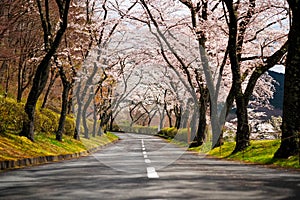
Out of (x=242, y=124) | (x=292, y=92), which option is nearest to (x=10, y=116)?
(x=242, y=124)

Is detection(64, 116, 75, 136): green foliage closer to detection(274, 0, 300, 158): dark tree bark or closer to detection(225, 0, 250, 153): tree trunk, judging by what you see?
detection(225, 0, 250, 153): tree trunk

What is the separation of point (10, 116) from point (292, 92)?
11.1 metres

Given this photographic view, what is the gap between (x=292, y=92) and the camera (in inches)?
571

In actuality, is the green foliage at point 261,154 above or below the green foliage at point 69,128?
below

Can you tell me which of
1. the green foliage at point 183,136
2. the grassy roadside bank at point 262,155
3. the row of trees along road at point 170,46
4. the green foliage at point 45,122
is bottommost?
the grassy roadside bank at point 262,155

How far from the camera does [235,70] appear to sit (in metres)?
20.1

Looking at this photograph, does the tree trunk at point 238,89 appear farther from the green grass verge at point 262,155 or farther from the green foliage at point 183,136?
the green foliage at point 183,136

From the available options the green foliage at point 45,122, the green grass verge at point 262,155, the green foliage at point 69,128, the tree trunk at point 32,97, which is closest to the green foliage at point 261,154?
the green grass verge at point 262,155

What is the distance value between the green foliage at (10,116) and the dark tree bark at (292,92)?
419 inches

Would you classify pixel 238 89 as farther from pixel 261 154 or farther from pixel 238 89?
pixel 261 154

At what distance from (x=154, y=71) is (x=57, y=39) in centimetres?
3814

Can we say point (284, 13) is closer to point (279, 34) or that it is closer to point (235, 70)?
point (279, 34)

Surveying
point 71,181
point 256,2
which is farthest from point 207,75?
point 71,181

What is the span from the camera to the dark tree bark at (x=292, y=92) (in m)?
14.2
